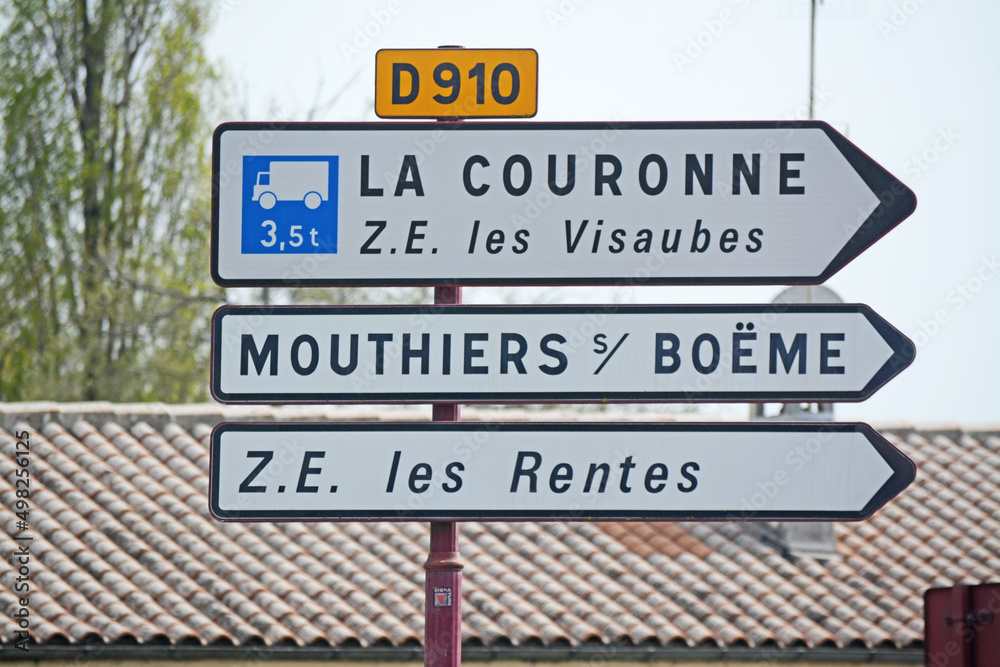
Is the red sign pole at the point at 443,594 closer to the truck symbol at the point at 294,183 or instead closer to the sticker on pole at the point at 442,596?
the sticker on pole at the point at 442,596

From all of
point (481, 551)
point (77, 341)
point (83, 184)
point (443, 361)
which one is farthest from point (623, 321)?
point (83, 184)

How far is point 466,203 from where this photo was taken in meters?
3.70

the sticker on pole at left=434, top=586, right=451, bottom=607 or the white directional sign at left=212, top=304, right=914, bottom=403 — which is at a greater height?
the white directional sign at left=212, top=304, right=914, bottom=403

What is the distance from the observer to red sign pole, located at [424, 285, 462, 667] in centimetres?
349

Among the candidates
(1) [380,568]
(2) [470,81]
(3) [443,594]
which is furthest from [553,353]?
(1) [380,568]

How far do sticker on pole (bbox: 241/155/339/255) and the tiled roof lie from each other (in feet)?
15.2

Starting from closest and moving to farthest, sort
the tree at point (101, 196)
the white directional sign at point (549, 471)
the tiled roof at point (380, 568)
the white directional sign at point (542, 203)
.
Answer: the white directional sign at point (549, 471) < the white directional sign at point (542, 203) < the tiled roof at point (380, 568) < the tree at point (101, 196)

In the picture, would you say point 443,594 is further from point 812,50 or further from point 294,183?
point 812,50

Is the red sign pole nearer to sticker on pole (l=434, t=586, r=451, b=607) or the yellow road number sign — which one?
sticker on pole (l=434, t=586, r=451, b=607)

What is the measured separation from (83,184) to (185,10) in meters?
4.84

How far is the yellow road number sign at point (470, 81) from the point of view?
372 centimetres

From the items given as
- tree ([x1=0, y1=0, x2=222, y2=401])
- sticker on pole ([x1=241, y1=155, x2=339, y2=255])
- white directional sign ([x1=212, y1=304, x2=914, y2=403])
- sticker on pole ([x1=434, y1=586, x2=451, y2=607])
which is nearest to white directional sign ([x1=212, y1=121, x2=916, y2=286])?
sticker on pole ([x1=241, y1=155, x2=339, y2=255])

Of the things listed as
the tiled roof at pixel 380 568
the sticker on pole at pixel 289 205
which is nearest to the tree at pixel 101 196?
the tiled roof at pixel 380 568

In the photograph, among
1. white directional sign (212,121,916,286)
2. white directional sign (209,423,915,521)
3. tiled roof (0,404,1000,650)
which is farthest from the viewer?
tiled roof (0,404,1000,650)
